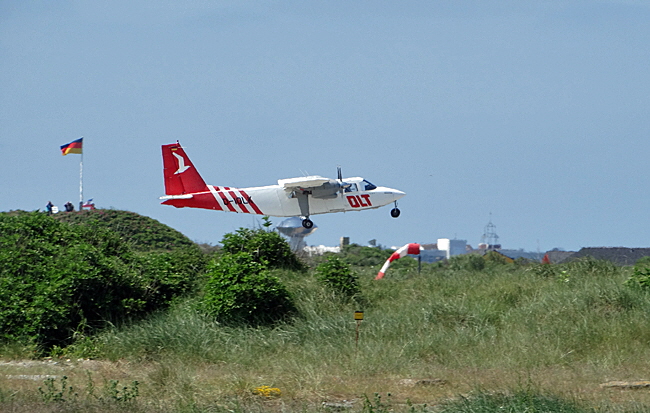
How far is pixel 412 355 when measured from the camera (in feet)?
41.1

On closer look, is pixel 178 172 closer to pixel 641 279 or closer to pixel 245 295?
pixel 245 295

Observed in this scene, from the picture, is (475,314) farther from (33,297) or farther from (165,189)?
(165,189)

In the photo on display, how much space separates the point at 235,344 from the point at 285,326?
4.52 ft

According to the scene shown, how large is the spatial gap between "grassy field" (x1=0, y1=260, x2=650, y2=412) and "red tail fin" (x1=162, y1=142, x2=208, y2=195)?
492 cm

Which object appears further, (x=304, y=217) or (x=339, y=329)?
(x=304, y=217)

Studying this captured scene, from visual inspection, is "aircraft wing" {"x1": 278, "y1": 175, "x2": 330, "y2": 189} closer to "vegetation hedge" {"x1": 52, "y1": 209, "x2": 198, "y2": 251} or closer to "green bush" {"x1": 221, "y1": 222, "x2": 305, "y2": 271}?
"green bush" {"x1": 221, "y1": 222, "x2": 305, "y2": 271}

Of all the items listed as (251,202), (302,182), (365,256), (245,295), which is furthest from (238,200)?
(365,256)

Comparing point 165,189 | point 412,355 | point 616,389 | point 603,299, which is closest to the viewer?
point 616,389

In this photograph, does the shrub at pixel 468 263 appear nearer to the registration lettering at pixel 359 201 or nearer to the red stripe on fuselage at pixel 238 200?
the registration lettering at pixel 359 201

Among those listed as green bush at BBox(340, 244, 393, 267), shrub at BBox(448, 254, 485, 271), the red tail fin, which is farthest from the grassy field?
green bush at BBox(340, 244, 393, 267)

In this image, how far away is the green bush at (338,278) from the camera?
17.1 metres

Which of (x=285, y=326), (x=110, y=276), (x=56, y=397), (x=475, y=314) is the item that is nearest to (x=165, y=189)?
(x=110, y=276)

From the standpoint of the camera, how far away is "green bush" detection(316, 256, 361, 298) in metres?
17.1

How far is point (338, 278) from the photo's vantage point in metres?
17.2
